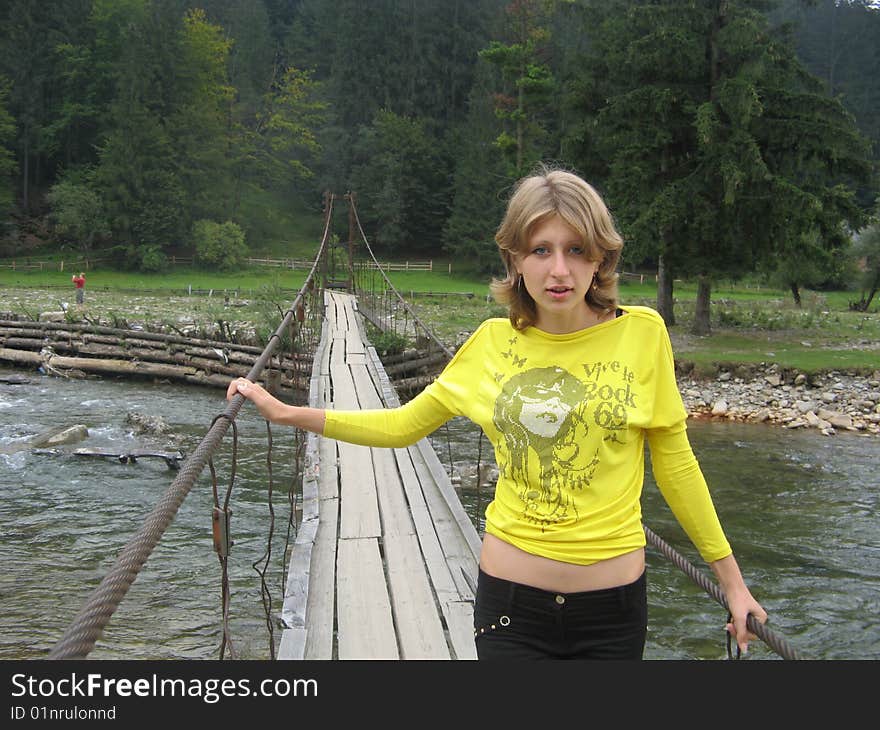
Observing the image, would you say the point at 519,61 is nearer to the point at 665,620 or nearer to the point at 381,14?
the point at 381,14

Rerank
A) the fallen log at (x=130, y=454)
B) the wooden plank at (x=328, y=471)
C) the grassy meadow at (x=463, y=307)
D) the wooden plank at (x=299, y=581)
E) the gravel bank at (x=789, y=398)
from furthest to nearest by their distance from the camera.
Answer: the grassy meadow at (x=463, y=307), the gravel bank at (x=789, y=398), the fallen log at (x=130, y=454), the wooden plank at (x=328, y=471), the wooden plank at (x=299, y=581)

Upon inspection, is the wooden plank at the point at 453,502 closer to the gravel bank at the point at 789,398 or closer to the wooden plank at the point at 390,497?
the wooden plank at the point at 390,497

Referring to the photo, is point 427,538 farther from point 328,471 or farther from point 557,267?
point 557,267

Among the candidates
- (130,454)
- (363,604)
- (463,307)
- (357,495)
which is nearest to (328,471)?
(357,495)

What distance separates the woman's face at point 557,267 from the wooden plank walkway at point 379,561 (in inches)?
59.6

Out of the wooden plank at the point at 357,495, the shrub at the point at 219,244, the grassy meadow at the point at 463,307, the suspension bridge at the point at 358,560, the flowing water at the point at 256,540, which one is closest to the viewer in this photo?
the suspension bridge at the point at 358,560

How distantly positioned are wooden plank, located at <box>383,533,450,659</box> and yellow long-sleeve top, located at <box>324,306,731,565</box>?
122 cm

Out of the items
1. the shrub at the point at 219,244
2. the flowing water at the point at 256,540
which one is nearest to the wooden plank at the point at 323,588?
the flowing water at the point at 256,540

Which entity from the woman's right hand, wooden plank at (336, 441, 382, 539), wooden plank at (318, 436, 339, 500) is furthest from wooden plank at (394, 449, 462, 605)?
the woman's right hand

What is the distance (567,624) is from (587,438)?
320mm

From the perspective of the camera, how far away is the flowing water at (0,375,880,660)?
5.68 metres

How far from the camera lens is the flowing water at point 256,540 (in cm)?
568

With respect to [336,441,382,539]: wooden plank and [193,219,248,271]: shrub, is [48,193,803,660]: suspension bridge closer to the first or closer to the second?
[336,441,382,539]: wooden plank

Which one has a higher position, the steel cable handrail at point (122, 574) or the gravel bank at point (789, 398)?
the steel cable handrail at point (122, 574)
